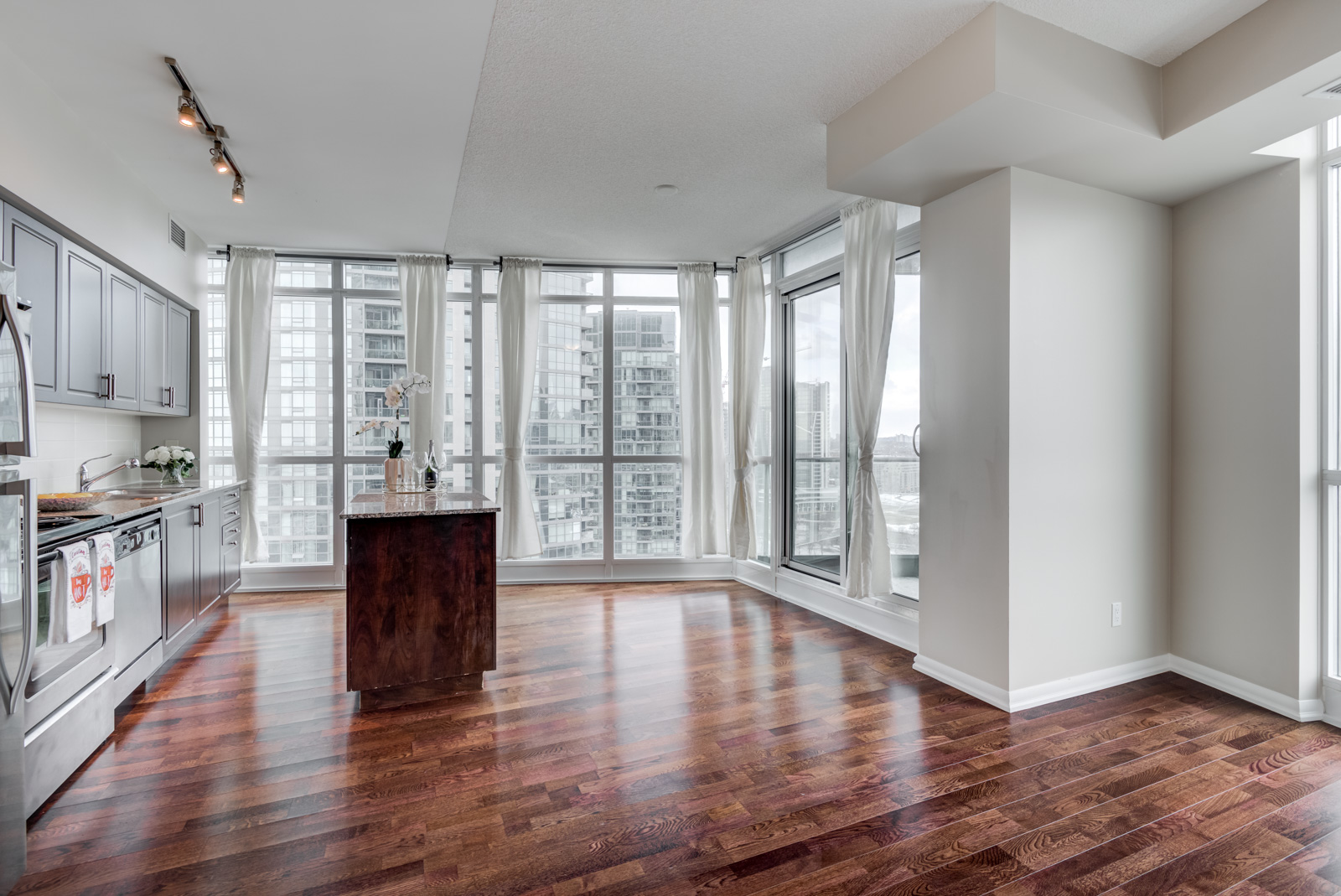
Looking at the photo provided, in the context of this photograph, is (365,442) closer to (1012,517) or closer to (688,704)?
(688,704)

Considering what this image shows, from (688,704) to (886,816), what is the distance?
1.12m

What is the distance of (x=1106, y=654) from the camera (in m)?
3.36

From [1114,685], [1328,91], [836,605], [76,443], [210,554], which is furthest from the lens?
[836,605]

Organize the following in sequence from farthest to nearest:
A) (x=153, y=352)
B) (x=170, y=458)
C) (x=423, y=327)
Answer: (x=423, y=327), (x=170, y=458), (x=153, y=352)

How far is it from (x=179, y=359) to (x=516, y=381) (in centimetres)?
237

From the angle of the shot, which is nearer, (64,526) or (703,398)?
(64,526)

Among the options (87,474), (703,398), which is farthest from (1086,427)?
(87,474)

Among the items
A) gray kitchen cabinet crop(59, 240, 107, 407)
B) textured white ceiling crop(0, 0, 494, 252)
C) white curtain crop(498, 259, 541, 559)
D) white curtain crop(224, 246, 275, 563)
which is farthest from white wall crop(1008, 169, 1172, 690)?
white curtain crop(224, 246, 275, 563)

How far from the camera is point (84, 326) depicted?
347 cm

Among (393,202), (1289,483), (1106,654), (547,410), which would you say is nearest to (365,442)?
(547,410)

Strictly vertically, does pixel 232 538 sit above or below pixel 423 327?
below

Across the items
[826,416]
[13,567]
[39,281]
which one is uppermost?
[39,281]

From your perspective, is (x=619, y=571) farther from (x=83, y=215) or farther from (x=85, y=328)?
(x=83, y=215)

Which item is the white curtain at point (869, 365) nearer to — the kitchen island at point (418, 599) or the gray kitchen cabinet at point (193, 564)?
the kitchen island at point (418, 599)
